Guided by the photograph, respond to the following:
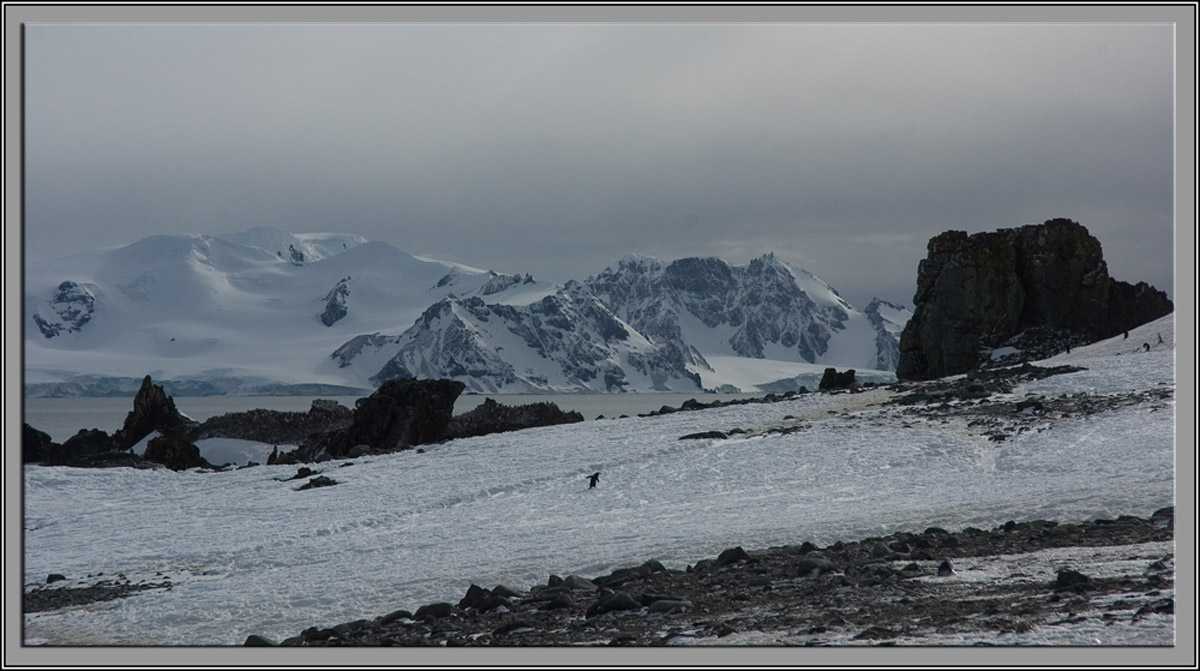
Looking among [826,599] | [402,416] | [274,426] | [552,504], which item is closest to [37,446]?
[402,416]

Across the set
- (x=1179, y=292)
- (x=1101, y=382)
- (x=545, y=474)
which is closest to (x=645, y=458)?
(x=545, y=474)

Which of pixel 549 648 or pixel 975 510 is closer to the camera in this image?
pixel 549 648

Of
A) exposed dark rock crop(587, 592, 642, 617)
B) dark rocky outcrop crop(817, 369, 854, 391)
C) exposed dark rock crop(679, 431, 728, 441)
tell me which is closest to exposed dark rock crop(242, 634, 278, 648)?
exposed dark rock crop(587, 592, 642, 617)

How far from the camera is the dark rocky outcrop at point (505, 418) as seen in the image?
4025 cm

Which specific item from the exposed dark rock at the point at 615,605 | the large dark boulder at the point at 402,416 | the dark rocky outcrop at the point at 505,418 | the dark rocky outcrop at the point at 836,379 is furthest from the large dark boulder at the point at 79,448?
the exposed dark rock at the point at 615,605

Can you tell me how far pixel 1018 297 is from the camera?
50.0 meters

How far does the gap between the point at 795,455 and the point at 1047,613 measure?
48.7 ft

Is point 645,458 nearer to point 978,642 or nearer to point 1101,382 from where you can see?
point 1101,382

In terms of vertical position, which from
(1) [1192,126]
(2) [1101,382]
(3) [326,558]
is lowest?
(3) [326,558]

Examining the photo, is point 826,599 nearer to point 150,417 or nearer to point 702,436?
point 702,436

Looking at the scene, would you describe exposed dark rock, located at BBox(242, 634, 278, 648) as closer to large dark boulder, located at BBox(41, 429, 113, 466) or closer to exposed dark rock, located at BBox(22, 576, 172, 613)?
exposed dark rock, located at BBox(22, 576, 172, 613)

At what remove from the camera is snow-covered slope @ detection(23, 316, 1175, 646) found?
14.0 m

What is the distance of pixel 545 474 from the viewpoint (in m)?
24.4

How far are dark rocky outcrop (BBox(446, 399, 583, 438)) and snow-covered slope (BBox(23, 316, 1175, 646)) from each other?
8.32 m
